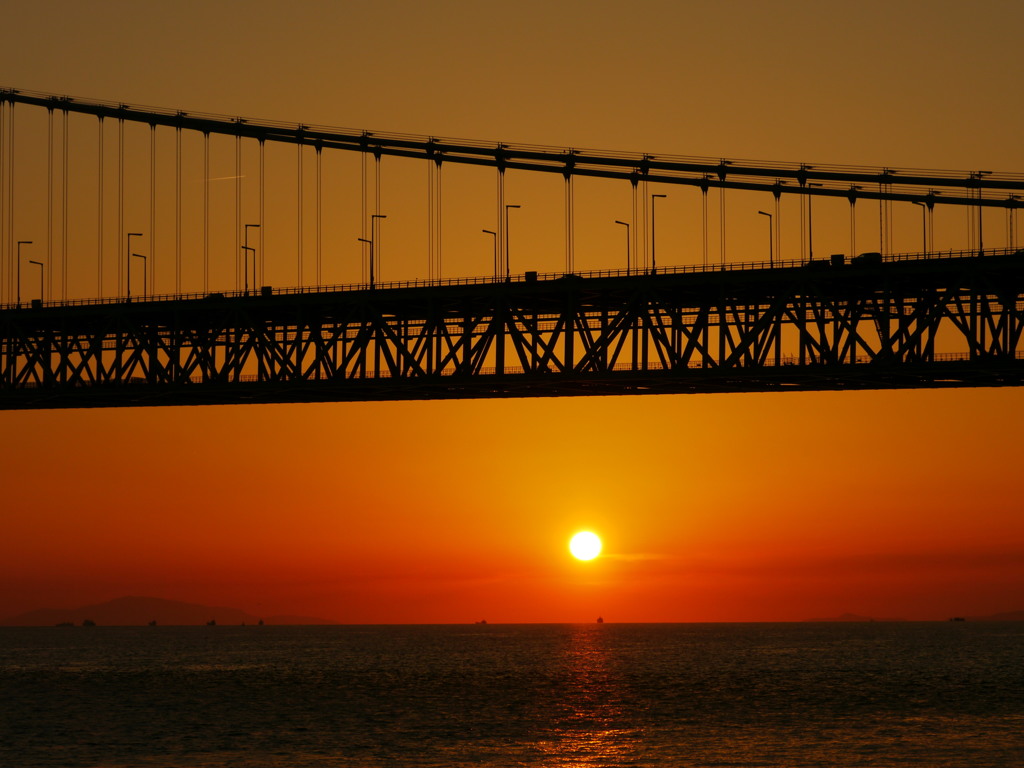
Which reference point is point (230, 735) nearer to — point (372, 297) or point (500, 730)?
point (500, 730)

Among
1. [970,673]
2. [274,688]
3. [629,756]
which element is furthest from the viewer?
[970,673]

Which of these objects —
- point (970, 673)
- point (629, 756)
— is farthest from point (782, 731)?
point (970, 673)

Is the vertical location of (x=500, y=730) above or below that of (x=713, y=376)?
below

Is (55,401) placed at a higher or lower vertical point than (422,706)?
higher

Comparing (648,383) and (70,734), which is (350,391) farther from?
(70,734)

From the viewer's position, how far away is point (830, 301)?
234 ft

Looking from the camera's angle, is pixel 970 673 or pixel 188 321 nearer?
pixel 188 321

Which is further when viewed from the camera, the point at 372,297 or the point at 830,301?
the point at 372,297

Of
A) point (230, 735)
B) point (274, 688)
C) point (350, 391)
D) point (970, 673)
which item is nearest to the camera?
point (230, 735)

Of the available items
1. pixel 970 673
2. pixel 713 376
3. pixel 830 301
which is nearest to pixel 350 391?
pixel 713 376

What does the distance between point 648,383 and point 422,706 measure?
57.7ft

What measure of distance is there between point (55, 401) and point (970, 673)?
2349 inches

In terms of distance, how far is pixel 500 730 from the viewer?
60594 mm

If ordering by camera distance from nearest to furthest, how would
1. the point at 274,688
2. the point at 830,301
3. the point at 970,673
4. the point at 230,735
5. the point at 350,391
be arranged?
the point at 230,735 → the point at 830,301 → the point at 350,391 → the point at 274,688 → the point at 970,673
